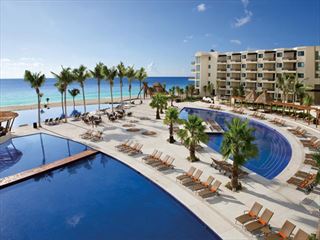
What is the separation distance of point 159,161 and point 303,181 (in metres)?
9.75

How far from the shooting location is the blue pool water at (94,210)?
1193cm

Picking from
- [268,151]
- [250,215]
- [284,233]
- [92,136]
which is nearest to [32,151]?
[92,136]

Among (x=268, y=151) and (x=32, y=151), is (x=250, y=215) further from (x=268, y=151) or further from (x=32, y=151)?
(x=32, y=151)

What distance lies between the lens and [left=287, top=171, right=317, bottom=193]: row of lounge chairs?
49.9ft

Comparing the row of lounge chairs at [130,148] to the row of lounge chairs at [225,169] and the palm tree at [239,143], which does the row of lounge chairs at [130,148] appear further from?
the palm tree at [239,143]

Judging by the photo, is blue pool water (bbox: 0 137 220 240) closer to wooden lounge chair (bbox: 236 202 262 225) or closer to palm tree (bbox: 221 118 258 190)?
wooden lounge chair (bbox: 236 202 262 225)

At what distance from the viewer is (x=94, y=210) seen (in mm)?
13953

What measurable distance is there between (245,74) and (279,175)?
1865 inches

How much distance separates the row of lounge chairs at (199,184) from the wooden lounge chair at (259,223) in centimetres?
316

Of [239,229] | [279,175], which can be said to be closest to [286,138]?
[279,175]

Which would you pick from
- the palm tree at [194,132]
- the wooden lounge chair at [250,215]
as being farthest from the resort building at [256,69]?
the wooden lounge chair at [250,215]

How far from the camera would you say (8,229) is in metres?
12.2

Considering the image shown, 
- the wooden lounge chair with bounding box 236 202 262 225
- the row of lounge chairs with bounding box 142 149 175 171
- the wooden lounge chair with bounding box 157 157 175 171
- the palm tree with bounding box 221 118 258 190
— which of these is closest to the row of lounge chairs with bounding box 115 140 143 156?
the row of lounge chairs with bounding box 142 149 175 171

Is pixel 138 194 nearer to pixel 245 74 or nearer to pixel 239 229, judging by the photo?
pixel 239 229
